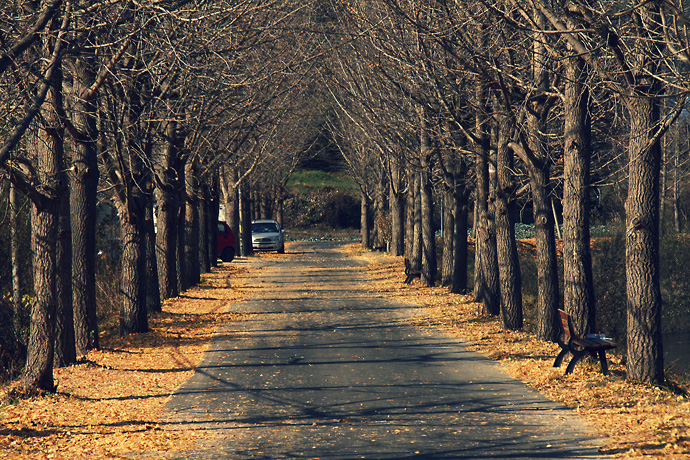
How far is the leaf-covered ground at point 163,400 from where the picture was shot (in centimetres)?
642

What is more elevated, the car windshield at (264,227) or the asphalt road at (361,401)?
the car windshield at (264,227)

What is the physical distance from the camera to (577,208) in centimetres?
1059

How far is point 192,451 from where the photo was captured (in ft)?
20.7

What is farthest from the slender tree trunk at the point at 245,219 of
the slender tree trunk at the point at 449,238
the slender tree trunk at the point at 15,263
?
the slender tree trunk at the point at 15,263

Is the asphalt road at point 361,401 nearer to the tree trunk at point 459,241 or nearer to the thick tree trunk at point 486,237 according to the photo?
the thick tree trunk at point 486,237

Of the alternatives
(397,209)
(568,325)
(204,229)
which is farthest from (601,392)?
(397,209)

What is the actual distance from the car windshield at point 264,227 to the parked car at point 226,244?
305 inches

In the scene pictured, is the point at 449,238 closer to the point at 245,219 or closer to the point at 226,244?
the point at 226,244

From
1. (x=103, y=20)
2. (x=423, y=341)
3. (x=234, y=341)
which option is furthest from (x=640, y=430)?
(x=103, y=20)

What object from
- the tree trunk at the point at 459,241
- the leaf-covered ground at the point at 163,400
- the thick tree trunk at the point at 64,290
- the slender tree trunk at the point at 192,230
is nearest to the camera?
the leaf-covered ground at the point at 163,400

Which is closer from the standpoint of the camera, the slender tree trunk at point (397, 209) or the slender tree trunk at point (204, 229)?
the slender tree trunk at point (204, 229)

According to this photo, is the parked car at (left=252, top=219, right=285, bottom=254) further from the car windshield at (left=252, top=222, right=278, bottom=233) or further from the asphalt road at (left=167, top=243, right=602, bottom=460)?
the asphalt road at (left=167, top=243, right=602, bottom=460)

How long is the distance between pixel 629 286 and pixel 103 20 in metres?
8.03

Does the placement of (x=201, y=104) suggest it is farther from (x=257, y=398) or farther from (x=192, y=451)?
(x=192, y=451)
